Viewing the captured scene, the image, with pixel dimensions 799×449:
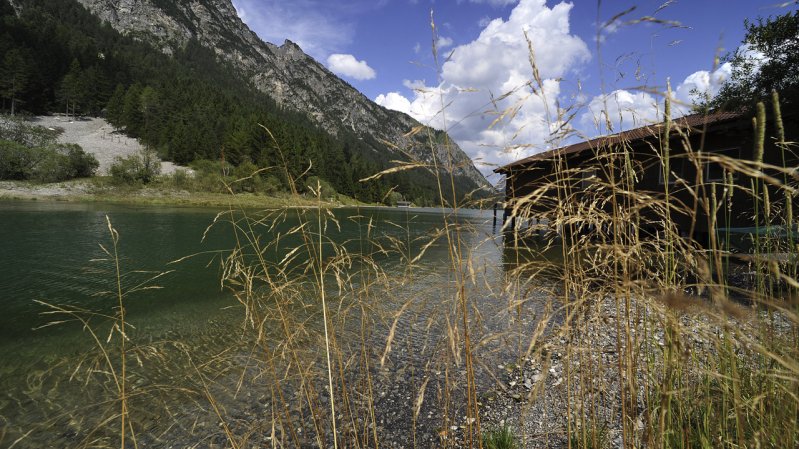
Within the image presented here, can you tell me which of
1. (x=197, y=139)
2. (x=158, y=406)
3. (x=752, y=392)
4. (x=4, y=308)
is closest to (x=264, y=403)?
(x=158, y=406)

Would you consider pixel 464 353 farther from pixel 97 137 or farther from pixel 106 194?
pixel 97 137

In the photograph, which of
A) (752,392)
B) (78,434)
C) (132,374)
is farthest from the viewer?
(132,374)

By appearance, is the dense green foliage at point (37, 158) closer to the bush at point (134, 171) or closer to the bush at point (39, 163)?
the bush at point (39, 163)

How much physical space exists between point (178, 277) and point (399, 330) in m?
Result: 10.1

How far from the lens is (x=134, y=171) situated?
215 ft

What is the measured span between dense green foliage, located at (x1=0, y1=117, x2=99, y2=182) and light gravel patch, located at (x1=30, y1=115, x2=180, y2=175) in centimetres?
964

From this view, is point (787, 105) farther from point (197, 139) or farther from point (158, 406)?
point (197, 139)

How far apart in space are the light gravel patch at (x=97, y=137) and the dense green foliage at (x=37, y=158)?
964 centimetres

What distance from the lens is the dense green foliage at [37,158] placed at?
55938 millimetres

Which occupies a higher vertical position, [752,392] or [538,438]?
[752,392]

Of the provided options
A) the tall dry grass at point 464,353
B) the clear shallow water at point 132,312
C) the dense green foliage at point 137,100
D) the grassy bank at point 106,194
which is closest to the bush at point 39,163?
the grassy bank at point 106,194

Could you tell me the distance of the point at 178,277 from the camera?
13.2 metres

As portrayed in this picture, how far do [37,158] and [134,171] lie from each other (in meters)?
13.5

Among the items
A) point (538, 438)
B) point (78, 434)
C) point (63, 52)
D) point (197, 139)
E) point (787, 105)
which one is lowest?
point (78, 434)
